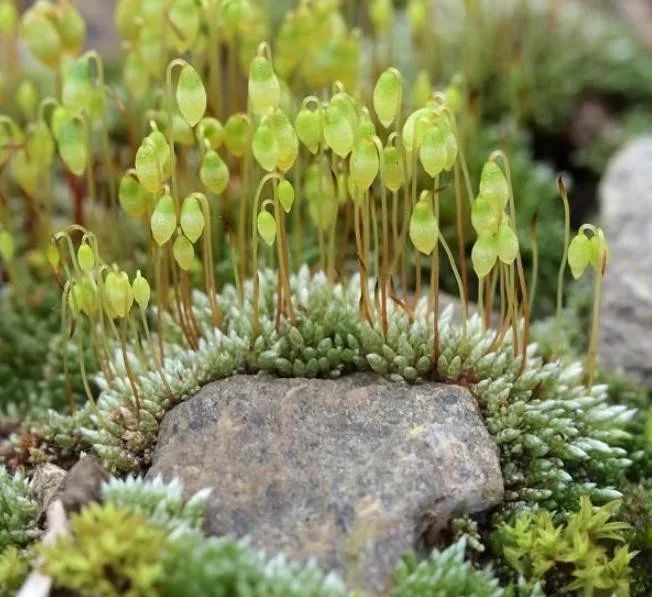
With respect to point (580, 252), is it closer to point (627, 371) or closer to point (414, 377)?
point (414, 377)

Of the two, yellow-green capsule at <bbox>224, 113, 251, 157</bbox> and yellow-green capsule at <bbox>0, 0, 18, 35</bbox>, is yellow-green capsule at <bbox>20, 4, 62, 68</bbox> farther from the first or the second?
yellow-green capsule at <bbox>224, 113, 251, 157</bbox>

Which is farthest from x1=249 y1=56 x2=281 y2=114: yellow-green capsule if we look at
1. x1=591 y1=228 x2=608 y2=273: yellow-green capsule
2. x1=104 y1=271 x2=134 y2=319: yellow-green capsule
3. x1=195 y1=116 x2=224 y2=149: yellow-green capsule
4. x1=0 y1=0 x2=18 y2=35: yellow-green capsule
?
x1=0 y1=0 x2=18 y2=35: yellow-green capsule

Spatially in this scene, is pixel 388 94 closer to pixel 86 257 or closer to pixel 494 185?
pixel 494 185

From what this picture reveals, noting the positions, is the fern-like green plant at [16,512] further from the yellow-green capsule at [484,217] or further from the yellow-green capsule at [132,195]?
the yellow-green capsule at [484,217]

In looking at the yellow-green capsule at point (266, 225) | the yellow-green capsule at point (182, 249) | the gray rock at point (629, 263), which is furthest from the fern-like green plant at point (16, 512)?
the gray rock at point (629, 263)

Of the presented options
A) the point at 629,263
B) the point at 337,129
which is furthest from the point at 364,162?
the point at 629,263
